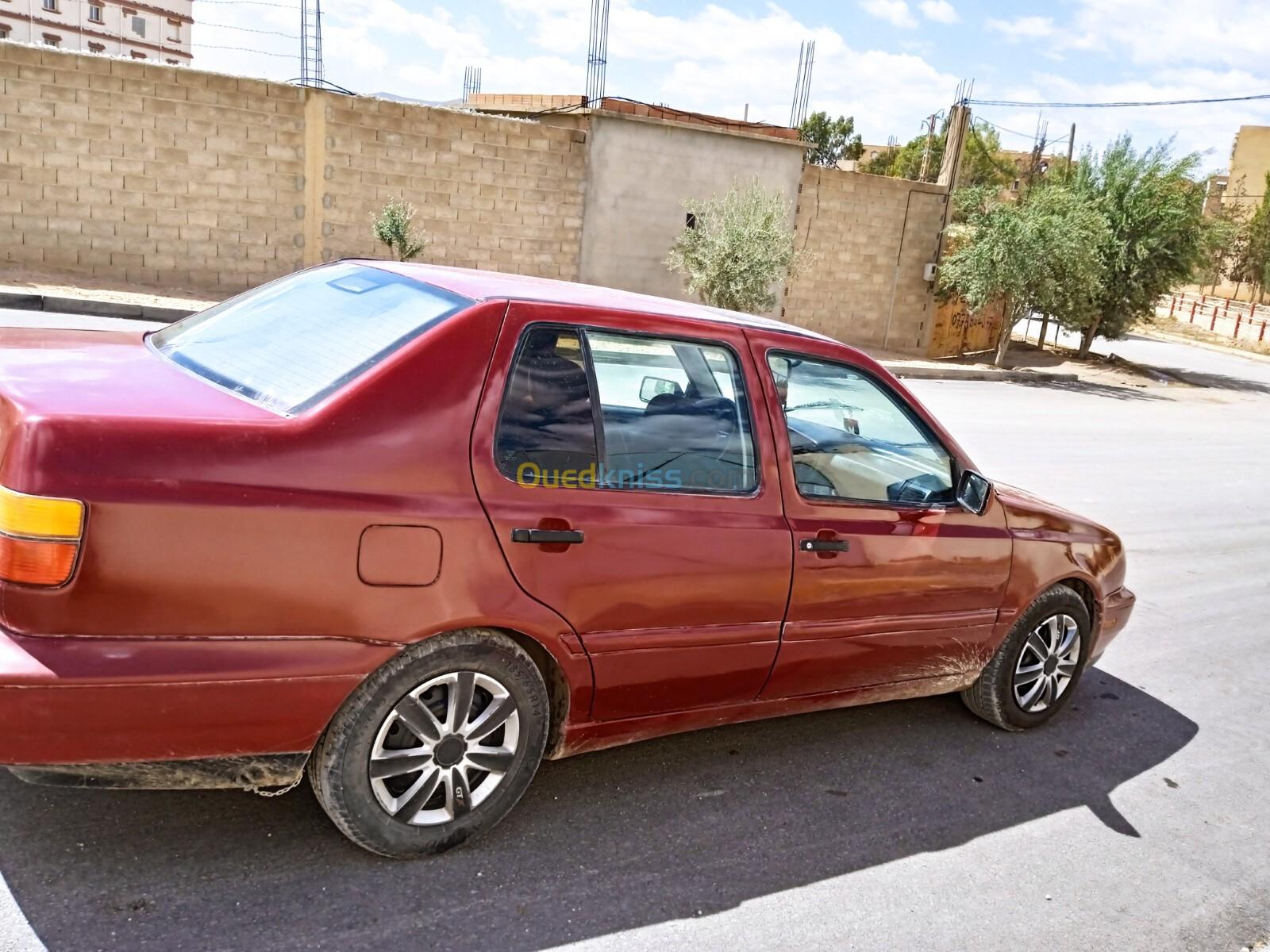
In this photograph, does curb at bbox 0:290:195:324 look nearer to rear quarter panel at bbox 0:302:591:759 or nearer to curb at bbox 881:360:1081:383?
rear quarter panel at bbox 0:302:591:759

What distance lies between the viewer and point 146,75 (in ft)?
56.7

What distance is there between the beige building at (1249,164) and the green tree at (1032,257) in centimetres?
5226

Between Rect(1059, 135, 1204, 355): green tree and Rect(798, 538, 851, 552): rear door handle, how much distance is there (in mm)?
24058

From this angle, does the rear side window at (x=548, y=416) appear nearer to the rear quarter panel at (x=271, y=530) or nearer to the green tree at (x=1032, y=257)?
the rear quarter panel at (x=271, y=530)

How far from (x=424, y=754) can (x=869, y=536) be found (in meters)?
1.76

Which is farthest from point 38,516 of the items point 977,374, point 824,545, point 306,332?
point 977,374

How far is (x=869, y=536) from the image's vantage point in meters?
3.73

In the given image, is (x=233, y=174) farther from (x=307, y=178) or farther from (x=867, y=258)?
(x=867, y=258)

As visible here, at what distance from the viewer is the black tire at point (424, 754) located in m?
2.79

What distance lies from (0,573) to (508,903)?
5.17 feet

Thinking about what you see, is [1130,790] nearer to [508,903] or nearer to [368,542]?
[508,903]

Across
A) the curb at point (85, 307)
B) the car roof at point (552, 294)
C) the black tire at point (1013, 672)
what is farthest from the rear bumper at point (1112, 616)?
the curb at point (85, 307)

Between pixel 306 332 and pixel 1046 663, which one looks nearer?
pixel 306 332

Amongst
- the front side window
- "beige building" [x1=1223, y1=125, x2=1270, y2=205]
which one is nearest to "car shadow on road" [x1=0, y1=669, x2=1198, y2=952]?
the front side window
